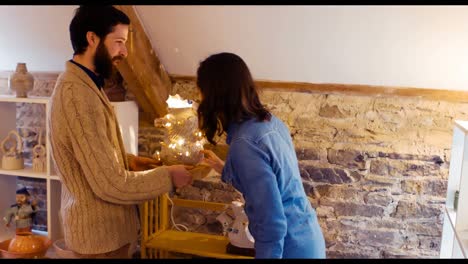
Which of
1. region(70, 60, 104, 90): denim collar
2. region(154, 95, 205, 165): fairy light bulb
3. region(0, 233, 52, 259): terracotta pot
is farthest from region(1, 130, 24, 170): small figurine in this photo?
region(70, 60, 104, 90): denim collar

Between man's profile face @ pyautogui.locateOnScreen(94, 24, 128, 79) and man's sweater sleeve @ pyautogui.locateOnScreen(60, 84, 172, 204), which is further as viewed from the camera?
man's profile face @ pyautogui.locateOnScreen(94, 24, 128, 79)

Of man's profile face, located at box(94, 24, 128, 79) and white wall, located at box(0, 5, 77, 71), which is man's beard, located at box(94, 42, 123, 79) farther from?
white wall, located at box(0, 5, 77, 71)

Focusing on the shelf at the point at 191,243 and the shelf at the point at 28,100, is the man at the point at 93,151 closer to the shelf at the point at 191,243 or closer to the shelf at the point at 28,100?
the shelf at the point at 191,243

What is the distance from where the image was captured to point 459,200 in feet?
6.57

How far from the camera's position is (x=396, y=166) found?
2758mm

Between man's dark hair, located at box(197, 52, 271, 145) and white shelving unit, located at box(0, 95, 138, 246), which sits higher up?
man's dark hair, located at box(197, 52, 271, 145)

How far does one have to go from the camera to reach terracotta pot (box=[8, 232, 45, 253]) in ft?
8.30

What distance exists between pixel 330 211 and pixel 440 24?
124 centimetres

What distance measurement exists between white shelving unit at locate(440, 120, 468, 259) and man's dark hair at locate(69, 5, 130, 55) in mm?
1492

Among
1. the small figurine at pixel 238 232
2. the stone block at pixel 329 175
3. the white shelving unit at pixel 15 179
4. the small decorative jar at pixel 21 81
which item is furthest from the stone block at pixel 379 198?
the small decorative jar at pixel 21 81

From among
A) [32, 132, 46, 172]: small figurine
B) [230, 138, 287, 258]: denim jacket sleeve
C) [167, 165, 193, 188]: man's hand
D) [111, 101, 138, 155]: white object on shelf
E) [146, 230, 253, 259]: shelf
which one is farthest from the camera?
[111, 101, 138, 155]: white object on shelf

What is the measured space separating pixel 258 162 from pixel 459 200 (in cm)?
107

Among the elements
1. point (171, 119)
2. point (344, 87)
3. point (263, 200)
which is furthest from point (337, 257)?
point (263, 200)

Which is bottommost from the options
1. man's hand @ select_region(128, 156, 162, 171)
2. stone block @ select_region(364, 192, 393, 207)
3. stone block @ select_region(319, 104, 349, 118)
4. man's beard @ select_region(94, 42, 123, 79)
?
stone block @ select_region(364, 192, 393, 207)
